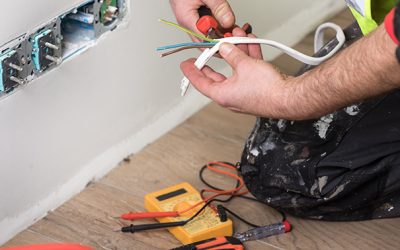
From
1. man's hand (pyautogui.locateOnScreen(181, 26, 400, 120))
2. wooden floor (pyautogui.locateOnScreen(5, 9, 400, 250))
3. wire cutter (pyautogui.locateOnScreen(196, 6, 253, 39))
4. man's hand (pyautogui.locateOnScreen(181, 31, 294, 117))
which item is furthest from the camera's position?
wooden floor (pyautogui.locateOnScreen(5, 9, 400, 250))

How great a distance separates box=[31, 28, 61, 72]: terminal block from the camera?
149cm

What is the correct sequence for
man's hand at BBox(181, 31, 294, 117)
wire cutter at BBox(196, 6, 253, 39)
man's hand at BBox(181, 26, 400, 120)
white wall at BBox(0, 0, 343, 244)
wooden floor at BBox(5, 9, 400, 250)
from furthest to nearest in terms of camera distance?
wooden floor at BBox(5, 9, 400, 250) < white wall at BBox(0, 0, 343, 244) < wire cutter at BBox(196, 6, 253, 39) < man's hand at BBox(181, 31, 294, 117) < man's hand at BBox(181, 26, 400, 120)

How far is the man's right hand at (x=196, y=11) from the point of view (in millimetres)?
1425

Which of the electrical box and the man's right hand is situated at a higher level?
the man's right hand

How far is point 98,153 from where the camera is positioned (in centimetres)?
178

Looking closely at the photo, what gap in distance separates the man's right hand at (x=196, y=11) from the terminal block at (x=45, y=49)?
249mm

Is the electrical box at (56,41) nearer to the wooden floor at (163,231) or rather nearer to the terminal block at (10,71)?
the terminal block at (10,71)

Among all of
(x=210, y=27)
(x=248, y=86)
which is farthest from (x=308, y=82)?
(x=210, y=27)

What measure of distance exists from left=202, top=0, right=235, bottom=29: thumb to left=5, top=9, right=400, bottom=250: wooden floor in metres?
0.47

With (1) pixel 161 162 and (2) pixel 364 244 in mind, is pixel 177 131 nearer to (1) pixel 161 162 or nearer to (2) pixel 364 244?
(1) pixel 161 162

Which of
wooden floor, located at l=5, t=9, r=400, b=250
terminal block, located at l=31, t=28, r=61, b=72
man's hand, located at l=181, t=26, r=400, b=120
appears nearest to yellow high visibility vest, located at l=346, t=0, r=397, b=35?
man's hand, located at l=181, t=26, r=400, b=120

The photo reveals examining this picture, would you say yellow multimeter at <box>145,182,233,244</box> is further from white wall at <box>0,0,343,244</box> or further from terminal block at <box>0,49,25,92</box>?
terminal block at <box>0,49,25,92</box>

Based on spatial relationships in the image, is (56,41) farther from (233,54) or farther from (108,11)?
(233,54)

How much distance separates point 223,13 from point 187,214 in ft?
1.50
